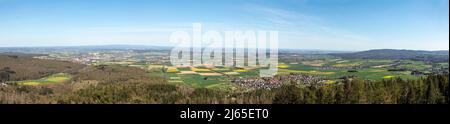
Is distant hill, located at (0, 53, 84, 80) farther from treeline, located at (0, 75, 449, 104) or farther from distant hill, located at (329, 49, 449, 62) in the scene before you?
distant hill, located at (329, 49, 449, 62)

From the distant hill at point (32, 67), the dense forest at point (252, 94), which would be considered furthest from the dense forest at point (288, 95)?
the distant hill at point (32, 67)

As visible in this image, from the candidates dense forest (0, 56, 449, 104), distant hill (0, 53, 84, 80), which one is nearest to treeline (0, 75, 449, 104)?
dense forest (0, 56, 449, 104)

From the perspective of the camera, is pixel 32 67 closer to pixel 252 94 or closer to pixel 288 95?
pixel 252 94

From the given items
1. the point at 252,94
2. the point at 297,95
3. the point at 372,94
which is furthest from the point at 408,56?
the point at 297,95

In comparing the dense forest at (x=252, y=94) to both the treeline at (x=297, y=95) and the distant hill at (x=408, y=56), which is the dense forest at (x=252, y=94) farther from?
the distant hill at (x=408, y=56)

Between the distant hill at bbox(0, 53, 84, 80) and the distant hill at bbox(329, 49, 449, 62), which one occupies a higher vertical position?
the distant hill at bbox(329, 49, 449, 62)

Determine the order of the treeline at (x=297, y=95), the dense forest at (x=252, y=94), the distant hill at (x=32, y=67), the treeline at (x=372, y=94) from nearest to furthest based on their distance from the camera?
1. the treeline at (x=372, y=94)
2. the treeline at (x=297, y=95)
3. the dense forest at (x=252, y=94)
4. the distant hill at (x=32, y=67)

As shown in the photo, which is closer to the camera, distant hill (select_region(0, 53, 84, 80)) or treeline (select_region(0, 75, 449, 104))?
treeline (select_region(0, 75, 449, 104))

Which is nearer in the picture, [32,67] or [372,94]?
[372,94]

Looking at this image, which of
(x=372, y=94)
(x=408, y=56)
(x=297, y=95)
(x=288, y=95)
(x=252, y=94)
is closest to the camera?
(x=372, y=94)
